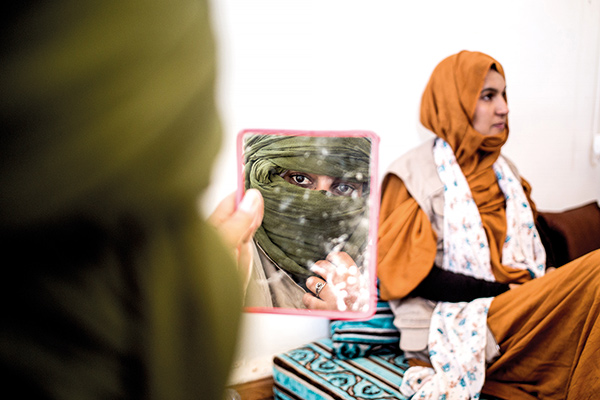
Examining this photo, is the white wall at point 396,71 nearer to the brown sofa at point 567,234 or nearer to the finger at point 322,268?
the brown sofa at point 567,234

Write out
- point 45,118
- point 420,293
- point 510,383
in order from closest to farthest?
point 45,118
point 510,383
point 420,293

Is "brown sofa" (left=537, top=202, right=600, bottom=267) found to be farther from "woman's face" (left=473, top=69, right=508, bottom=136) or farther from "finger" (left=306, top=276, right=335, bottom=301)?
"finger" (left=306, top=276, right=335, bottom=301)

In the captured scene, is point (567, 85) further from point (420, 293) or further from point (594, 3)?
point (420, 293)

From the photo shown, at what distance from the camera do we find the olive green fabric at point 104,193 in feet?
0.69

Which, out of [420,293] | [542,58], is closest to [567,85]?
[542,58]

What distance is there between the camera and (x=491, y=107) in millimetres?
1707

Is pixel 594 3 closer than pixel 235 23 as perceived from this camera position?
No

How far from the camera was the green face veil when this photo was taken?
0.80 meters

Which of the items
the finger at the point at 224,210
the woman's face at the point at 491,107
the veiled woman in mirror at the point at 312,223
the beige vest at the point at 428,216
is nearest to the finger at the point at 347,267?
the veiled woman in mirror at the point at 312,223

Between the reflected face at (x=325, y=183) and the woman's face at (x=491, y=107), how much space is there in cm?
103

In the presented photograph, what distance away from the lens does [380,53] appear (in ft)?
6.04

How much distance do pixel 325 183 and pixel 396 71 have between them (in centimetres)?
116

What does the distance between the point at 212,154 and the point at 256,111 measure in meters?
1.43

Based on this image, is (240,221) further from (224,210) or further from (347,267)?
(347,267)
